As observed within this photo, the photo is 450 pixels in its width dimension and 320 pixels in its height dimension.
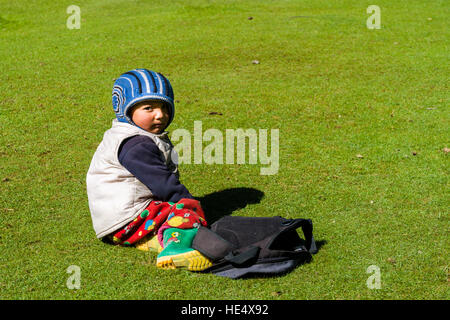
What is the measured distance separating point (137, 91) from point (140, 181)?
0.72 m

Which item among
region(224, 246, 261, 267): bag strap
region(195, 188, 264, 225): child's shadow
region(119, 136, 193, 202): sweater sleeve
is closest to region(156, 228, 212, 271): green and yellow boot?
region(224, 246, 261, 267): bag strap

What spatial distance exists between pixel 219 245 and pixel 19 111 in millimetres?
5220

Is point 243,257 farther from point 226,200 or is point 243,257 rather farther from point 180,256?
point 226,200

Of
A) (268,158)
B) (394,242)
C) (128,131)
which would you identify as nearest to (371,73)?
(268,158)

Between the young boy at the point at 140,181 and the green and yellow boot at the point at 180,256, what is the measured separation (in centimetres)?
3

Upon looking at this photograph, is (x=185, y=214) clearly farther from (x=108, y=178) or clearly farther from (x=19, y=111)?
(x=19, y=111)

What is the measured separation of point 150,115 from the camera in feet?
15.2

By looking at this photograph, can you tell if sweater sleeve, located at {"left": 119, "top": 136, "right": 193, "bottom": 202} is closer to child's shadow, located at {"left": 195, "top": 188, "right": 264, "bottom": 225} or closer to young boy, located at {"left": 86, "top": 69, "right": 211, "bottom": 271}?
young boy, located at {"left": 86, "top": 69, "right": 211, "bottom": 271}

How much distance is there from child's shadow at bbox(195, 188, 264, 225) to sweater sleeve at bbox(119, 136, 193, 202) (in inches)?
28.9

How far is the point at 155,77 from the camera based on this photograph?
465 centimetres

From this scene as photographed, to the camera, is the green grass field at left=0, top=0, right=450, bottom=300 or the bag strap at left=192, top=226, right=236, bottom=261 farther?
the green grass field at left=0, top=0, right=450, bottom=300

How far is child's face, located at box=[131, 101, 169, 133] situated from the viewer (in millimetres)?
4629

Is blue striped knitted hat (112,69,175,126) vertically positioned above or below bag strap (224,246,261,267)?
above

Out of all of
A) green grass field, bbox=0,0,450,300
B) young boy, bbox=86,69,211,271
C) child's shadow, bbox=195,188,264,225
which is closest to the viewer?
green grass field, bbox=0,0,450,300
